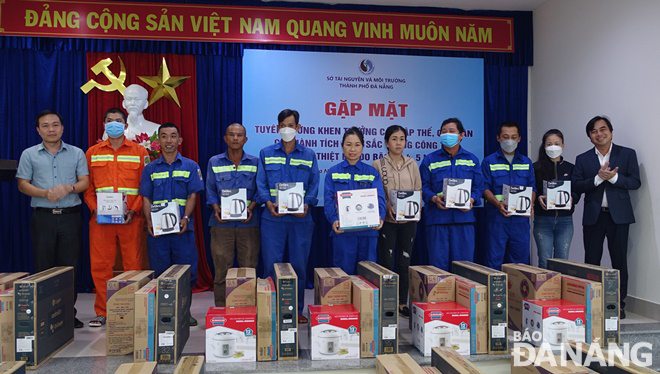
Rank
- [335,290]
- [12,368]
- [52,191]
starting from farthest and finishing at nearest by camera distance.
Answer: [52,191]
[335,290]
[12,368]

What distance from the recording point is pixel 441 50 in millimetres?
5461

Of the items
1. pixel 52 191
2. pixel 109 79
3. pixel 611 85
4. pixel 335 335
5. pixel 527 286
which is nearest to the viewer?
pixel 335 335

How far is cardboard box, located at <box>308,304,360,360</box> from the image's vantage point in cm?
287

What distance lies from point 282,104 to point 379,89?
1.02 meters

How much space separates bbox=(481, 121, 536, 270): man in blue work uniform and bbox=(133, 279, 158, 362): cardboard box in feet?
8.58

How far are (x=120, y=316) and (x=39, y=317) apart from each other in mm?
417

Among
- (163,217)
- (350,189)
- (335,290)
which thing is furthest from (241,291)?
(350,189)

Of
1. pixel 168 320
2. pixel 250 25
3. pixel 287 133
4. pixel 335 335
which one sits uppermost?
pixel 250 25

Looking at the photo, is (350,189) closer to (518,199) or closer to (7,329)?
(518,199)

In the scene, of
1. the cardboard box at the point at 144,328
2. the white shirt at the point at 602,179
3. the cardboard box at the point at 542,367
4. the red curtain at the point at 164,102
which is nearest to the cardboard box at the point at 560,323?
the cardboard box at the point at 542,367

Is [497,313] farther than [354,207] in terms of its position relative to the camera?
No

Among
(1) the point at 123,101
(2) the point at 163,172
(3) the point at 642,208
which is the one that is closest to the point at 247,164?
(2) the point at 163,172

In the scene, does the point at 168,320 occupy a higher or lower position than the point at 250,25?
lower

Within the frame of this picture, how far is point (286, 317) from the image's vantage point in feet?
9.55
